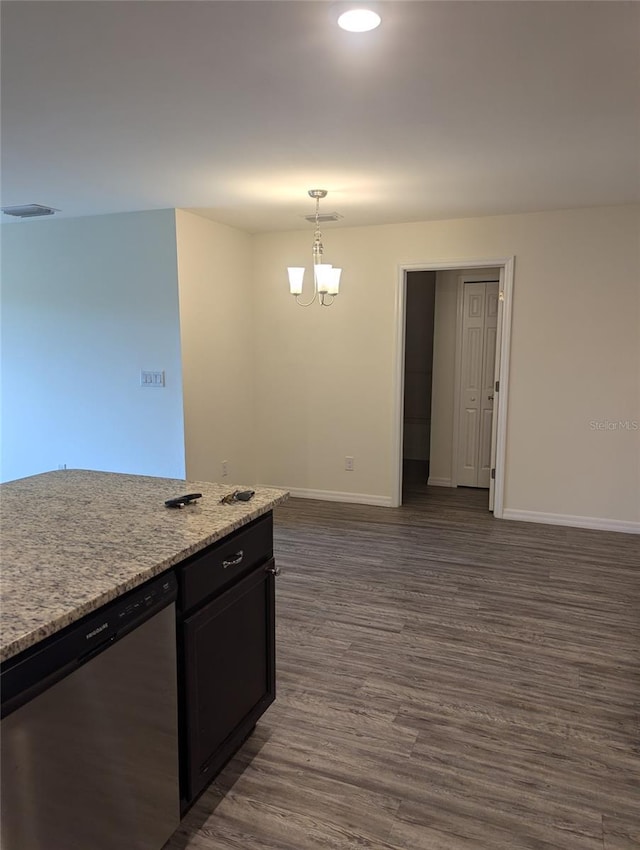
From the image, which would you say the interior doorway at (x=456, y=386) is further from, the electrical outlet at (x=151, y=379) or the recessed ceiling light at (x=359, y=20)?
the recessed ceiling light at (x=359, y=20)

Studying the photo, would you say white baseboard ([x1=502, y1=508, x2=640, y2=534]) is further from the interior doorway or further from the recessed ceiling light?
the recessed ceiling light

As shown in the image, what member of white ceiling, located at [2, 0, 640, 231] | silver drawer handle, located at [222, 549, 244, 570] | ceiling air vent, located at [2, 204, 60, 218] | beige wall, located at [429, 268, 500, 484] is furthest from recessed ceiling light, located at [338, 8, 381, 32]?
beige wall, located at [429, 268, 500, 484]

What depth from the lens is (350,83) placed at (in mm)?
2074

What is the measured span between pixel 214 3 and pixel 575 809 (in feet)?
8.66

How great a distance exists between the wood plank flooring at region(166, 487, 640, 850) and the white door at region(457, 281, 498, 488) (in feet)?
5.78

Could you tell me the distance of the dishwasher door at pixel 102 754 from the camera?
1.15 meters

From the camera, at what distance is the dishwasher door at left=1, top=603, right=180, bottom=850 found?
115 cm

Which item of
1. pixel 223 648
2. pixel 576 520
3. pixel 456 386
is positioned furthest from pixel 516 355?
pixel 223 648

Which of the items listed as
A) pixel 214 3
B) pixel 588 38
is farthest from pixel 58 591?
pixel 588 38

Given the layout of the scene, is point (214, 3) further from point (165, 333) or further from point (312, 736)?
point (165, 333)

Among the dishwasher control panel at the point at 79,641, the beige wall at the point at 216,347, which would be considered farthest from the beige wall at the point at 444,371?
the dishwasher control panel at the point at 79,641

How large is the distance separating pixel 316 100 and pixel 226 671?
83.1 inches

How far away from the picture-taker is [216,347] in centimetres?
475

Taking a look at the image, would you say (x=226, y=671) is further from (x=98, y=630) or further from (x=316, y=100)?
(x=316, y=100)
